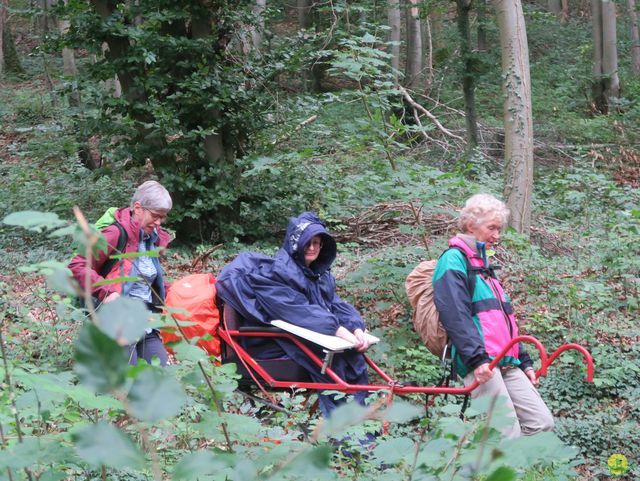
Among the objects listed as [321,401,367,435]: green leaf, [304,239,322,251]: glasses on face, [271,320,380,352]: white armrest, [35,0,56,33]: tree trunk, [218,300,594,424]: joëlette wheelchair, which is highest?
A: [35,0,56,33]: tree trunk

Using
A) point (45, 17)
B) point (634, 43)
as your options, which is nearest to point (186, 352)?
point (45, 17)

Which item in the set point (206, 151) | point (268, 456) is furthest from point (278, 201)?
point (268, 456)

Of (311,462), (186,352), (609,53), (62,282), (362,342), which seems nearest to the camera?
(62,282)

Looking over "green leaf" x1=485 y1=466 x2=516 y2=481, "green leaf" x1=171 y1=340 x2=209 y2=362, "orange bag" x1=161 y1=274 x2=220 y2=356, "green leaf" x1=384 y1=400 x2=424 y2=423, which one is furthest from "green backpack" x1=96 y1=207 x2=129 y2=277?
"green leaf" x1=485 y1=466 x2=516 y2=481

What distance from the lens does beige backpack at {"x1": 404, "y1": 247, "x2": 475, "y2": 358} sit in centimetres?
514

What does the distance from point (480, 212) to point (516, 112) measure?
15.8 ft

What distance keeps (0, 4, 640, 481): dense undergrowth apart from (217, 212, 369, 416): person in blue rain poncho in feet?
1.86

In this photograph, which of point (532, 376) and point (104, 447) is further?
point (532, 376)

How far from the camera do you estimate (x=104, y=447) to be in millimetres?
1072

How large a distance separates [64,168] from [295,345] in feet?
37.9

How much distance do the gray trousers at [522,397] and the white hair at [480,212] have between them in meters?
0.93

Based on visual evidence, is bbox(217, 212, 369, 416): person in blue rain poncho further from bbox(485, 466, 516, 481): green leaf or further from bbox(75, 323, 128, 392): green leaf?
bbox(75, 323, 128, 392): green leaf

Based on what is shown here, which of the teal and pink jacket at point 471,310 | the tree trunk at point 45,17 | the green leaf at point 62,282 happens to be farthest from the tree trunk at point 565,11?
the green leaf at point 62,282

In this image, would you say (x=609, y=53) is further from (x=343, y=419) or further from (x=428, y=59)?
(x=343, y=419)
